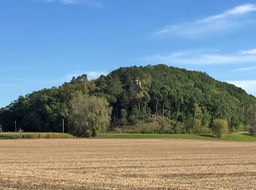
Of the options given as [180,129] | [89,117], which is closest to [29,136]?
[89,117]

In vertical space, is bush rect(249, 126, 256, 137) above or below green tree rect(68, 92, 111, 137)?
below

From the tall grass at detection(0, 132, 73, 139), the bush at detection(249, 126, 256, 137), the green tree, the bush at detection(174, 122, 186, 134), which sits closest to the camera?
the tall grass at detection(0, 132, 73, 139)

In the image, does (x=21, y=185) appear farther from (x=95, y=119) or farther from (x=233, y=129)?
(x=233, y=129)

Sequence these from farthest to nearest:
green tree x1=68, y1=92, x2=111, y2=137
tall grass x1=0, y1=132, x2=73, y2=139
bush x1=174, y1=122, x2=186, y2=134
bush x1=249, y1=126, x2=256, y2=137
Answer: bush x1=174, y1=122, x2=186, y2=134 → bush x1=249, y1=126, x2=256, y2=137 → green tree x1=68, y1=92, x2=111, y2=137 → tall grass x1=0, y1=132, x2=73, y2=139

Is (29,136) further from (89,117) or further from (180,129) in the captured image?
(180,129)

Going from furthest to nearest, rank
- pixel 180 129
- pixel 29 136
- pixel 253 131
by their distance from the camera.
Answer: pixel 180 129, pixel 253 131, pixel 29 136

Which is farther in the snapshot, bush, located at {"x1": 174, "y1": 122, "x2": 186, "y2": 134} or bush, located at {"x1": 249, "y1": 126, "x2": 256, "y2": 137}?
bush, located at {"x1": 174, "y1": 122, "x2": 186, "y2": 134}

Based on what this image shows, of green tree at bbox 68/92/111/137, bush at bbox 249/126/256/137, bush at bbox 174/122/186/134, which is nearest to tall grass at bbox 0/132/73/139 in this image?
→ green tree at bbox 68/92/111/137

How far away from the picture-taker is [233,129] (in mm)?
193875

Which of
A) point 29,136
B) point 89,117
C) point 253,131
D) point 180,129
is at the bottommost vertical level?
point 253,131

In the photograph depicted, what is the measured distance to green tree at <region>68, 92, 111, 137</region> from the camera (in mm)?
120812

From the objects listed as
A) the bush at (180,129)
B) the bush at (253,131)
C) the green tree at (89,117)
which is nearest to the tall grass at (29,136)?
the green tree at (89,117)

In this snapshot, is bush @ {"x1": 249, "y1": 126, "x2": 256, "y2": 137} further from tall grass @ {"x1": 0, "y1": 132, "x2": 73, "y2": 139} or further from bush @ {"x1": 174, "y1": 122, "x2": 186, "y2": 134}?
tall grass @ {"x1": 0, "y1": 132, "x2": 73, "y2": 139}

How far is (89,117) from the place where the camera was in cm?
A: 12075
